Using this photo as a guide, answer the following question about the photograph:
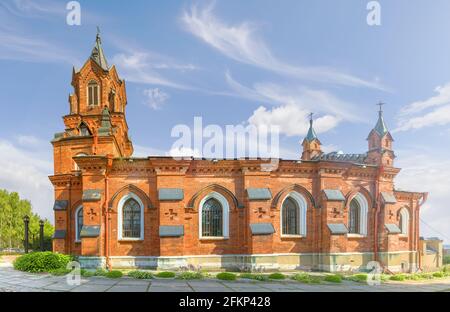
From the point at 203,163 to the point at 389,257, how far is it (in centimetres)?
1280

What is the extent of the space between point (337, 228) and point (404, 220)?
7597mm

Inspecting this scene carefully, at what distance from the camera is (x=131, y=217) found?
1642 centimetres

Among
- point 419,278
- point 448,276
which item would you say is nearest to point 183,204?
point 419,278

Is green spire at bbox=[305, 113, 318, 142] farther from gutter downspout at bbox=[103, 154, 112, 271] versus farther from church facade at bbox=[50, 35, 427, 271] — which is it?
gutter downspout at bbox=[103, 154, 112, 271]

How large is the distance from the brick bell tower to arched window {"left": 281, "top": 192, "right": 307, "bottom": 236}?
10.4 metres

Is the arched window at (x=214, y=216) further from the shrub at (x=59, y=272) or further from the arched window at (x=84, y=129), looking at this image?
the arched window at (x=84, y=129)

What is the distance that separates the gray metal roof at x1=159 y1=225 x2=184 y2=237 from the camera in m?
15.3

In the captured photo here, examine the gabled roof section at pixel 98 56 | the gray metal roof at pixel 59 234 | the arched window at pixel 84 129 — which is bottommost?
the gray metal roof at pixel 59 234

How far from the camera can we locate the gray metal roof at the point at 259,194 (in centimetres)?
1620

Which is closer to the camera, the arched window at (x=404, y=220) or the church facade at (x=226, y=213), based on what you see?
the church facade at (x=226, y=213)

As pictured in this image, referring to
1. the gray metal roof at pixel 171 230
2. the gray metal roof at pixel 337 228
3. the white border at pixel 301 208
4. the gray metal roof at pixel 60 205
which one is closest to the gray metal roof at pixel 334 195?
the white border at pixel 301 208

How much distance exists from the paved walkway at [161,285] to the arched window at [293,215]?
4421 millimetres

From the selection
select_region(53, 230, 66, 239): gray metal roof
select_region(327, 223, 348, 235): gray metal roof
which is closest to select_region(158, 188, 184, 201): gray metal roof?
select_region(53, 230, 66, 239): gray metal roof
